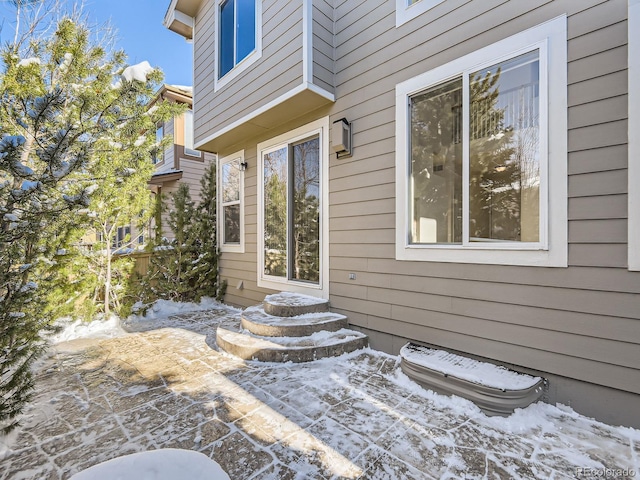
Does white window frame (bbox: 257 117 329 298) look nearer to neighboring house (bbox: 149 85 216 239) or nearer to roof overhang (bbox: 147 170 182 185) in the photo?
roof overhang (bbox: 147 170 182 185)

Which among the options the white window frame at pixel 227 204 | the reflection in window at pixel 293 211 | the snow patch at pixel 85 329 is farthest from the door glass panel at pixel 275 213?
the snow patch at pixel 85 329

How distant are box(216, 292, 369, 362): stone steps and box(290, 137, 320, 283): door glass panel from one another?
23.7 inches

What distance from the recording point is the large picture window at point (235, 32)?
4.65 meters

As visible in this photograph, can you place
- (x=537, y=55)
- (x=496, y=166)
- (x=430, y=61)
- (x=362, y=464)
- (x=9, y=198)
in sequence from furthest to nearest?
(x=430, y=61)
(x=496, y=166)
(x=537, y=55)
(x=9, y=198)
(x=362, y=464)

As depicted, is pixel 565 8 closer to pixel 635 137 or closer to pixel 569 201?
pixel 635 137

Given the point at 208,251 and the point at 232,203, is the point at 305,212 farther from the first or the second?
the point at 208,251

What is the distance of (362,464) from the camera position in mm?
1722

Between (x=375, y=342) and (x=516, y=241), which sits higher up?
(x=516, y=241)

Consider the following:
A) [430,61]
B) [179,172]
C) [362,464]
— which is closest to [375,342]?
[362,464]

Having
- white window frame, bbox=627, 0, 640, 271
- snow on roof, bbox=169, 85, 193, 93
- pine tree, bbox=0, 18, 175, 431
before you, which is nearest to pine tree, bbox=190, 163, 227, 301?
pine tree, bbox=0, 18, 175, 431

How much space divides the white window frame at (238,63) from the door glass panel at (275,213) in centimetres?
132

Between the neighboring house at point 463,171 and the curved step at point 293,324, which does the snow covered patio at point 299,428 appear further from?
the neighboring house at point 463,171

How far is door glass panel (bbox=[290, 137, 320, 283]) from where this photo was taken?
427 centimetres

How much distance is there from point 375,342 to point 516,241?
1.81 meters
